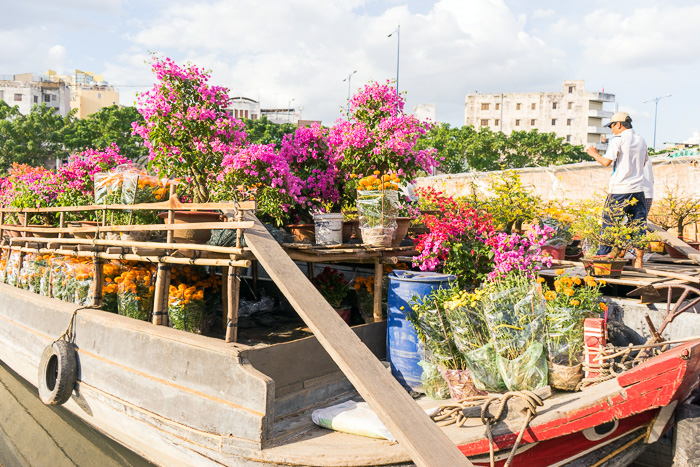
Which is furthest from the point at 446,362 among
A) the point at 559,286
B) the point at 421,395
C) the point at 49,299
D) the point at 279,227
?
the point at 49,299

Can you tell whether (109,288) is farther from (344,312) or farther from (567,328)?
(567,328)

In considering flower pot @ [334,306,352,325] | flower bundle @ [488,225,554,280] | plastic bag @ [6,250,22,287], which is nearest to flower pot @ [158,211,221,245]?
flower pot @ [334,306,352,325]

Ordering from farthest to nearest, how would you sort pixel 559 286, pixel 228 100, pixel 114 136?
pixel 114 136
pixel 228 100
pixel 559 286

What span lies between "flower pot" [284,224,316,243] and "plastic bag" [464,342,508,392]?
2149 mm

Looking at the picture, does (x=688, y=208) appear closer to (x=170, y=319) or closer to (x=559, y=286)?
(x=559, y=286)

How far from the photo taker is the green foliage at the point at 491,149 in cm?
4362

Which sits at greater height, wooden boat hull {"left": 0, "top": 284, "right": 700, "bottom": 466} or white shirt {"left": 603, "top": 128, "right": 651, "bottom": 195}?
white shirt {"left": 603, "top": 128, "right": 651, "bottom": 195}

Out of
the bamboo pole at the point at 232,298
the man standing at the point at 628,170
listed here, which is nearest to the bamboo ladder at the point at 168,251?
the bamboo pole at the point at 232,298

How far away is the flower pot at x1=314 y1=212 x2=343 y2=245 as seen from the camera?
523 centimetres

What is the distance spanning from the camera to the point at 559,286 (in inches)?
177

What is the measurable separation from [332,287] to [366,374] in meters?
2.65

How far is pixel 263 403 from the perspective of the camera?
3740 millimetres

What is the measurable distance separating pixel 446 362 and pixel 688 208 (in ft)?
19.8

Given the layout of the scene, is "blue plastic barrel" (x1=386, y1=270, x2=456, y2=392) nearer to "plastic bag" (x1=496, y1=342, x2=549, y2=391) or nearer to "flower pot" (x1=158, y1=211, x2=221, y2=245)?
"plastic bag" (x1=496, y1=342, x2=549, y2=391)
